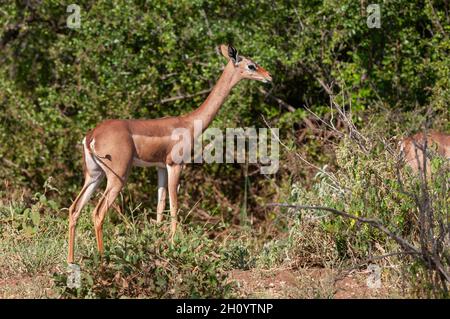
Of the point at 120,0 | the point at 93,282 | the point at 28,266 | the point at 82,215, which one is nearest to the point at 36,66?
the point at 120,0

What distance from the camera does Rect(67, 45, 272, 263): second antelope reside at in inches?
292

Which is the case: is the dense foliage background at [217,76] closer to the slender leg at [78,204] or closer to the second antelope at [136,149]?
the second antelope at [136,149]

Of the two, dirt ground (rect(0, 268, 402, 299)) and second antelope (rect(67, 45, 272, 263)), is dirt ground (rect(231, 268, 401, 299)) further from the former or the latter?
second antelope (rect(67, 45, 272, 263))

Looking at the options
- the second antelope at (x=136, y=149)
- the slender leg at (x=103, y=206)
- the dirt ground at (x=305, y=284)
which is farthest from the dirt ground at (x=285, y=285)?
the slender leg at (x=103, y=206)

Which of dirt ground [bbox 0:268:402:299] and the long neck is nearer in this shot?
dirt ground [bbox 0:268:402:299]

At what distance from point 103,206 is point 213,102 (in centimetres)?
188

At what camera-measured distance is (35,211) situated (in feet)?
25.2

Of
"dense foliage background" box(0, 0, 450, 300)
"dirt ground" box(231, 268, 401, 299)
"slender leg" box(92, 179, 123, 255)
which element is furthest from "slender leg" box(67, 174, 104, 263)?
"dense foliage background" box(0, 0, 450, 300)

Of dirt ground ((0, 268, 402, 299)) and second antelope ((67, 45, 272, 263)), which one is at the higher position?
second antelope ((67, 45, 272, 263))

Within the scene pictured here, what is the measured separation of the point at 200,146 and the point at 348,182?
13.7 feet

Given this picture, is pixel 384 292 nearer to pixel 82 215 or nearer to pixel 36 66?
pixel 82 215

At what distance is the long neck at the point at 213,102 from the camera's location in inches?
337

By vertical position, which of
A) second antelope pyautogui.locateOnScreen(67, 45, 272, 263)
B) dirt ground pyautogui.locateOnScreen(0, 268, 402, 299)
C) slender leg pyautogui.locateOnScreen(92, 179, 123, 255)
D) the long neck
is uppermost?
the long neck
